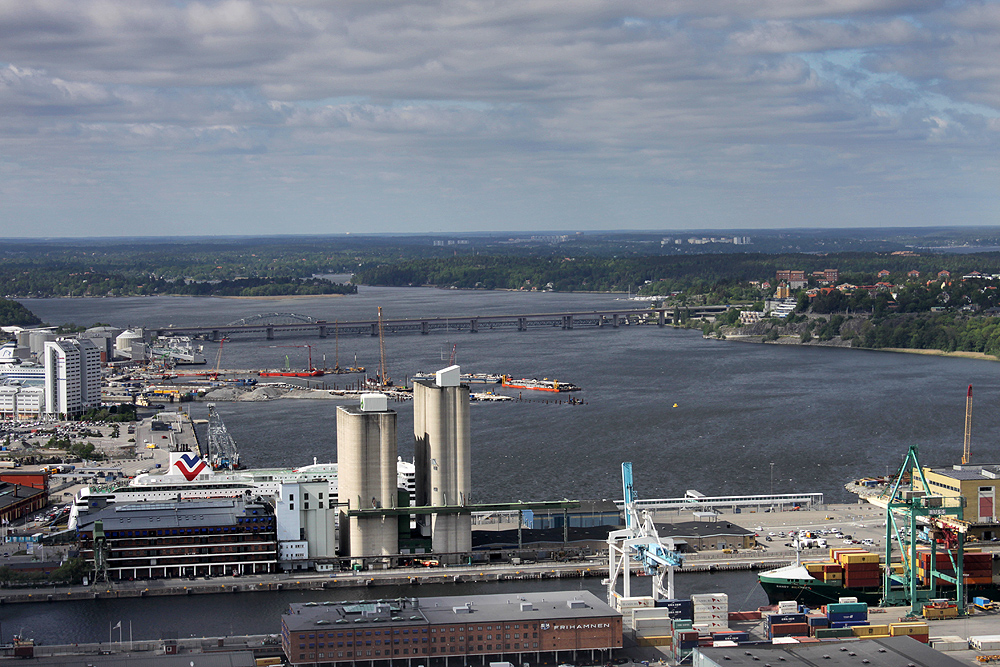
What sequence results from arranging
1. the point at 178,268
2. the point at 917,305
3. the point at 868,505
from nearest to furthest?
the point at 868,505 < the point at 917,305 < the point at 178,268

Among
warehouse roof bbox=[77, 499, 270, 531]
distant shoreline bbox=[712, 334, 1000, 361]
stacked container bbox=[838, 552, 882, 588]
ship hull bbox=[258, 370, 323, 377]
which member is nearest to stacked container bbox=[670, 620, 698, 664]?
stacked container bbox=[838, 552, 882, 588]

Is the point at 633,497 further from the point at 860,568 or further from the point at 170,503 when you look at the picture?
the point at 170,503

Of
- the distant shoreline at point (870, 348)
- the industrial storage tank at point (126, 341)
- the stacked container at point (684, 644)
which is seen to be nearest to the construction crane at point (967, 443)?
the stacked container at point (684, 644)

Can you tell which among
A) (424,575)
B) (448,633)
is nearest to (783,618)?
(448,633)

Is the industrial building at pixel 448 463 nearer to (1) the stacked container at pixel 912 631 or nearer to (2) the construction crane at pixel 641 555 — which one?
(2) the construction crane at pixel 641 555

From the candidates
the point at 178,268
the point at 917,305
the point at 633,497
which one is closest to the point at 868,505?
the point at 633,497

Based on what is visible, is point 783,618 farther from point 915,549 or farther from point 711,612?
point 915,549
